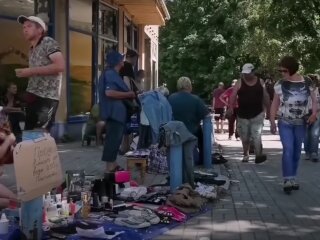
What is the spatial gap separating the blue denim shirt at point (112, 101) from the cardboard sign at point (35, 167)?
134 inches

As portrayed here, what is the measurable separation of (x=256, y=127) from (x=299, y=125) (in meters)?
3.27

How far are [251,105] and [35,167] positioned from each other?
23.3 feet

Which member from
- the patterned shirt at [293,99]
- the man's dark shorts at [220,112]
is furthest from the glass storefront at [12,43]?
the man's dark shorts at [220,112]

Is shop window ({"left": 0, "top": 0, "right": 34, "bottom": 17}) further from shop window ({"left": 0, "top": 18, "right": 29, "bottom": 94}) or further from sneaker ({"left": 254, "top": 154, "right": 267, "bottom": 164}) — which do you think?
sneaker ({"left": 254, "top": 154, "right": 267, "bottom": 164})

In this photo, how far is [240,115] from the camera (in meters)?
12.0

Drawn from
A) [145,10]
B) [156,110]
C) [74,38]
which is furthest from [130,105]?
[145,10]

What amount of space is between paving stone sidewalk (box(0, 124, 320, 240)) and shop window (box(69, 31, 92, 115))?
13.3 feet

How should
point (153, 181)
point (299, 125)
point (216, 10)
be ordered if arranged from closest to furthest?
point (299, 125) → point (153, 181) → point (216, 10)

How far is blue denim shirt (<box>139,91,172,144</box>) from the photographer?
9.77m

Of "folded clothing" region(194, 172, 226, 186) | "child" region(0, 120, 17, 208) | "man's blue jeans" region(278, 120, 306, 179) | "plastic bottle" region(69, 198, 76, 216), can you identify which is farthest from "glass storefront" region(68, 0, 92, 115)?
"child" region(0, 120, 17, 208)

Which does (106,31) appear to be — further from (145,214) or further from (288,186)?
(145,214)

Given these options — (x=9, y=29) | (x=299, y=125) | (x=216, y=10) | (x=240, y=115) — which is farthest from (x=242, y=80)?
(x=216, y=10)

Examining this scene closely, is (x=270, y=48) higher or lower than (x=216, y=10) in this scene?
lower

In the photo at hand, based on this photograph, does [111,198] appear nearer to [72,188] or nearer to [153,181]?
[72,188]
